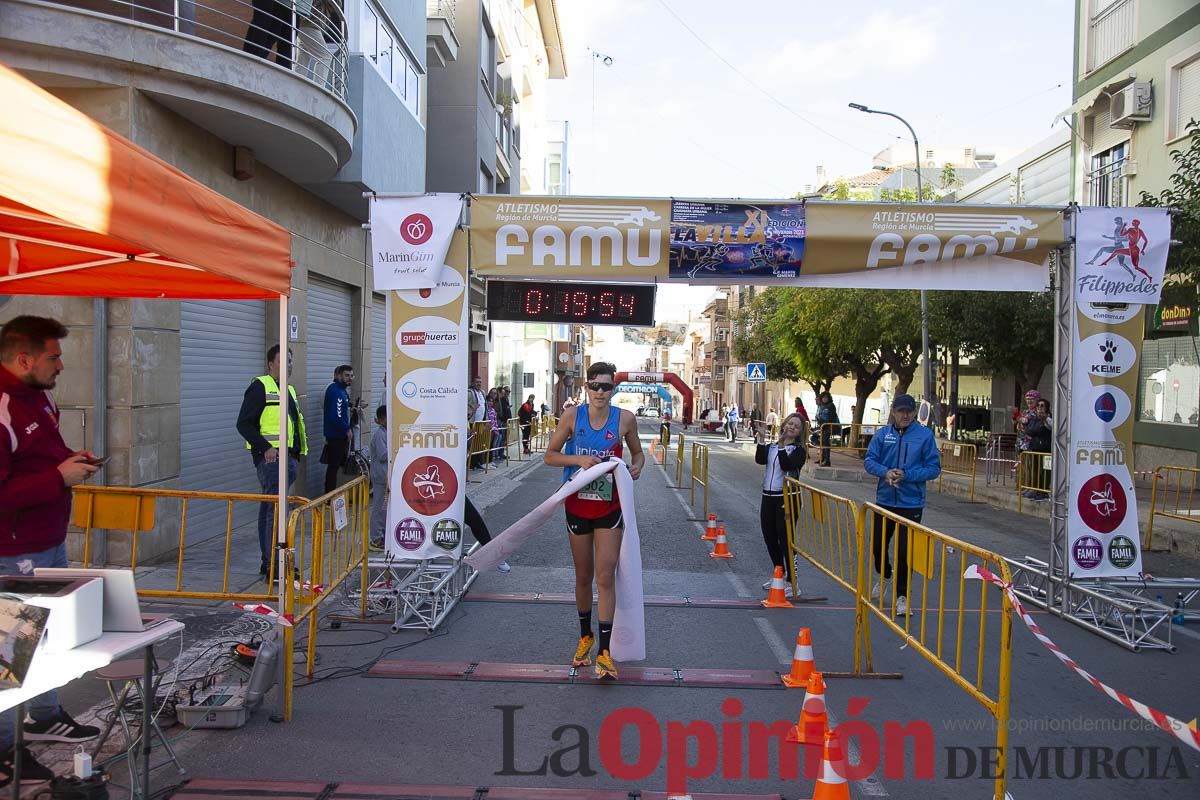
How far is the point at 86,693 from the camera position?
5285 millimetres

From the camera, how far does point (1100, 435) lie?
306 inches

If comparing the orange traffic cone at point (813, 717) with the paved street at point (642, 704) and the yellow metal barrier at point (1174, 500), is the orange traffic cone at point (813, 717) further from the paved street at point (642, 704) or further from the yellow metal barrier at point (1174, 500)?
the yellow metal barrier at point (1174, 500)

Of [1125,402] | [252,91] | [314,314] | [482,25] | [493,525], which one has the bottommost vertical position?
[493,525]

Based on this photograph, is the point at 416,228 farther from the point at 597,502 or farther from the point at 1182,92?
the point at 1182,92

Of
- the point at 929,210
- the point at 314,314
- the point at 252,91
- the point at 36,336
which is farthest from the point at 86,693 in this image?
the point at 314,314

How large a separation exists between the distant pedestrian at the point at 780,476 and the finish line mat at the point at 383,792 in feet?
14.0

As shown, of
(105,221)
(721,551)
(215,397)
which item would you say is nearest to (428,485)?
(721,551)

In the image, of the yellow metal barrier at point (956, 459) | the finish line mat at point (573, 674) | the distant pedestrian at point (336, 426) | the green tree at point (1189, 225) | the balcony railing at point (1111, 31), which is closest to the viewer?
the finish line mat at point (573, 674)

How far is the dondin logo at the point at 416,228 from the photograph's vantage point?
7.34 m

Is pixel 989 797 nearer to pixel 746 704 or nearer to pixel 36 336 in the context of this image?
pixel 746 704

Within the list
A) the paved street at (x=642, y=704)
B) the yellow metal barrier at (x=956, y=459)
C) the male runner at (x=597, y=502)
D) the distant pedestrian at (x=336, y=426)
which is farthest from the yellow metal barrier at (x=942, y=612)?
the yellow metal barrier at (x=956, y=459)

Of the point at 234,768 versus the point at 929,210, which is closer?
the point at 234,768

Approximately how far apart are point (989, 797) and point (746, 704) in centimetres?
150

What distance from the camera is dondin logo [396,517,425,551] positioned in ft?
24.2
